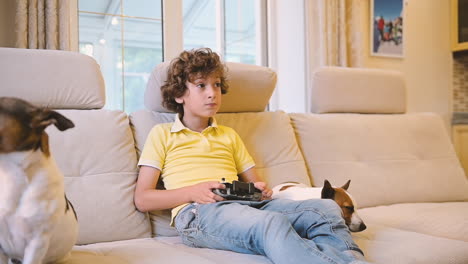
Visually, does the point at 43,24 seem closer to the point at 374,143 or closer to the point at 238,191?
the point at 238,191

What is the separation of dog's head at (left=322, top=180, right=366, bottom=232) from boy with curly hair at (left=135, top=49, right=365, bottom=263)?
0.24 m

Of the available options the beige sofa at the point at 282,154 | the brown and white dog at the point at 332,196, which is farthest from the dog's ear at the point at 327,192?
the beige sofa at the point at 282,154

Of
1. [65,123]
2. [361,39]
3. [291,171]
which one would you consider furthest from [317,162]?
[361,39]

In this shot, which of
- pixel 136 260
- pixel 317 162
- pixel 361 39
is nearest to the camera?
pixel 136 260

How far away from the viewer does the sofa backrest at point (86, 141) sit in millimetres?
1594

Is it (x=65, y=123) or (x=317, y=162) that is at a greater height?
(x=65, y=123)

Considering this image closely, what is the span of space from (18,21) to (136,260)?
1.75 metres

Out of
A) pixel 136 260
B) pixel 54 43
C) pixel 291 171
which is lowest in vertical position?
pixel 136 260

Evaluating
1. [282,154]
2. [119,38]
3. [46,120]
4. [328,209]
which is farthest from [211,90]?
[119,38]

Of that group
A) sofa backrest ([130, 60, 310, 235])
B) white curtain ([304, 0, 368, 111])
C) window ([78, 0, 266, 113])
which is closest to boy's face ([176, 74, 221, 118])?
sofa backrest ([130, 60, 310, 235])

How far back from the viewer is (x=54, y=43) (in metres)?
2.46

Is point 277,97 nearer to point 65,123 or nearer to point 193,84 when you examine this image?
point 193,84

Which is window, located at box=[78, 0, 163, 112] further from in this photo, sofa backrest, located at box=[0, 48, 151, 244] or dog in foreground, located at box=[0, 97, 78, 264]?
dog in foreground, located at box=[0, 97, 78, 264]

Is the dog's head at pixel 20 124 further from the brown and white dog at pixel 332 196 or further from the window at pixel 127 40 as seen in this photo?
the window at pixel 127 40
